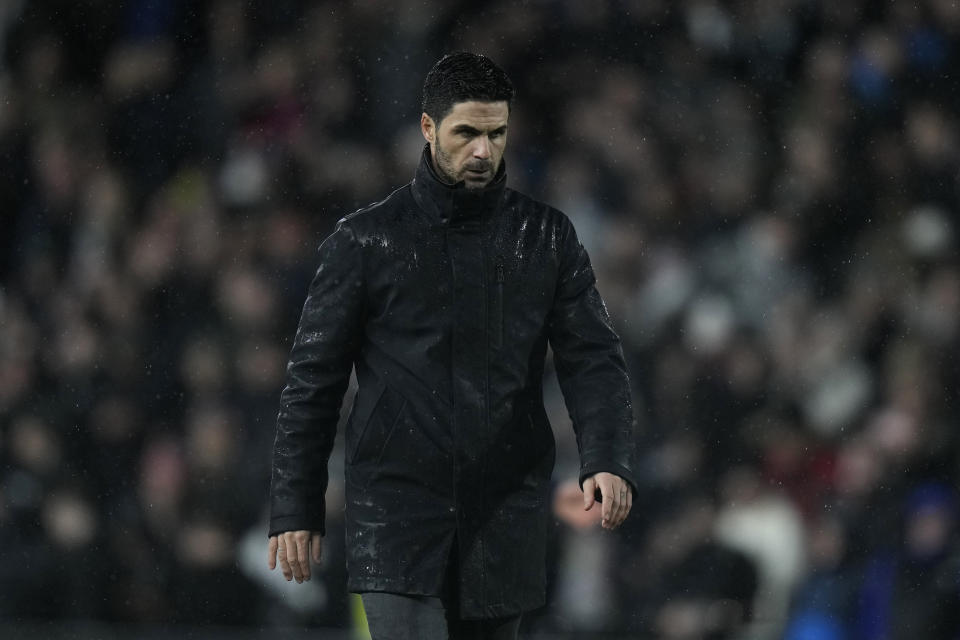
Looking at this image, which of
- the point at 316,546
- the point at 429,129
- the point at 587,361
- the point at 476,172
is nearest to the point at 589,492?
the point at 587,361

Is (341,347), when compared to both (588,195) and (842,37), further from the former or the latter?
(842,37)

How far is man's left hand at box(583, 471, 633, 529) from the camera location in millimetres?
3189

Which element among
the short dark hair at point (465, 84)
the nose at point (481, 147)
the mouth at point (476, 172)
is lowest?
the mouth at point (476, 172)

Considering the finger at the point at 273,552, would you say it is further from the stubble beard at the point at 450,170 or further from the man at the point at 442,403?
the stubble beard at the point at 450,170

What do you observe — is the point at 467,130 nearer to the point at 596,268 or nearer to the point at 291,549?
the point at 291,549

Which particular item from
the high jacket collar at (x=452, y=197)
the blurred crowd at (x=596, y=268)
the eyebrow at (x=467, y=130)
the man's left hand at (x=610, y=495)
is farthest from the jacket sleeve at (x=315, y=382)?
the blurred crowd at (x=596, y=268)

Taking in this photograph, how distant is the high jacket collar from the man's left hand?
0.56 metres

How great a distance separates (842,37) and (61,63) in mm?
3270

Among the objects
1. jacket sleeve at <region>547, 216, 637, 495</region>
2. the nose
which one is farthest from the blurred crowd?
the nose

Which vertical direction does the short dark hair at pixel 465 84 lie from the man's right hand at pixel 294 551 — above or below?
above

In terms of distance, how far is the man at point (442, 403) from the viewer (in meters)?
3.22

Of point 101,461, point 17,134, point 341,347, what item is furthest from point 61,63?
point 341,347

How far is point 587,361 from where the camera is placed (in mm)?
3342

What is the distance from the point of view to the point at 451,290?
327 cm
